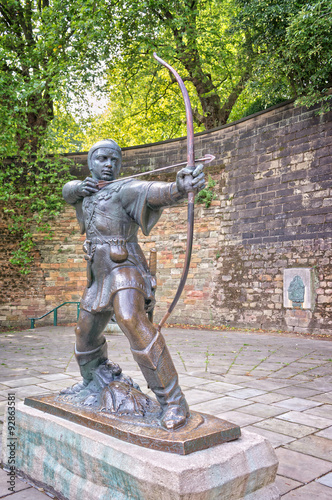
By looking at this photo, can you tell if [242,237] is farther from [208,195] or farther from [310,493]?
[310,493]

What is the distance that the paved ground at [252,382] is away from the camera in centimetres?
282

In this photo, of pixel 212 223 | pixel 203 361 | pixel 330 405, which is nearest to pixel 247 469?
pixel 330 405

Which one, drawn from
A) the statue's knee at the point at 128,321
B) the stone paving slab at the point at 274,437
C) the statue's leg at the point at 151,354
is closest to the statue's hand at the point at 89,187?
the statue's leg at the point at 151,354

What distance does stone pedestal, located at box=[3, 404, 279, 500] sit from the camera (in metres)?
1.96

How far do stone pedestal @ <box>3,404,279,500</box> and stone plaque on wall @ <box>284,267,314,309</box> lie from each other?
7212mm

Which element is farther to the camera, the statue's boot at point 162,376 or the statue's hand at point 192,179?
the statue's boot at point 162,376

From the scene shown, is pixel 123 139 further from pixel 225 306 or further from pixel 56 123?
pixel 225 306

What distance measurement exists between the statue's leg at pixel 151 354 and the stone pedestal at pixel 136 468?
323 millimetres

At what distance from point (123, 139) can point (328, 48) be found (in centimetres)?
1190

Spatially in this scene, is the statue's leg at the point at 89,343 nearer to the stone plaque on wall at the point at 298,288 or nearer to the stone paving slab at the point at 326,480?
the stone paving slab at the point at 326,480

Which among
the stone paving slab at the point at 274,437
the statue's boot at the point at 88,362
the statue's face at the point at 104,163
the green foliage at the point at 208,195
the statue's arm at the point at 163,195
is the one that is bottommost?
the stone paving slab at the point at 274,437

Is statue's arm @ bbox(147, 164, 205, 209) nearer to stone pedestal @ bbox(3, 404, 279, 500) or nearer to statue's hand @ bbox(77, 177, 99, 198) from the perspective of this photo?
statue's hand @ bbox(77, 177, 99, 198)

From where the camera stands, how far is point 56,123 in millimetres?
14078

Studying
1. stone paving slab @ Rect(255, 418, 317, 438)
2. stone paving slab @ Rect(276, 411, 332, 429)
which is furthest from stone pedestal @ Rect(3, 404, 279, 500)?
stone paving slab @ Rect(276, 411, 332, 429)
